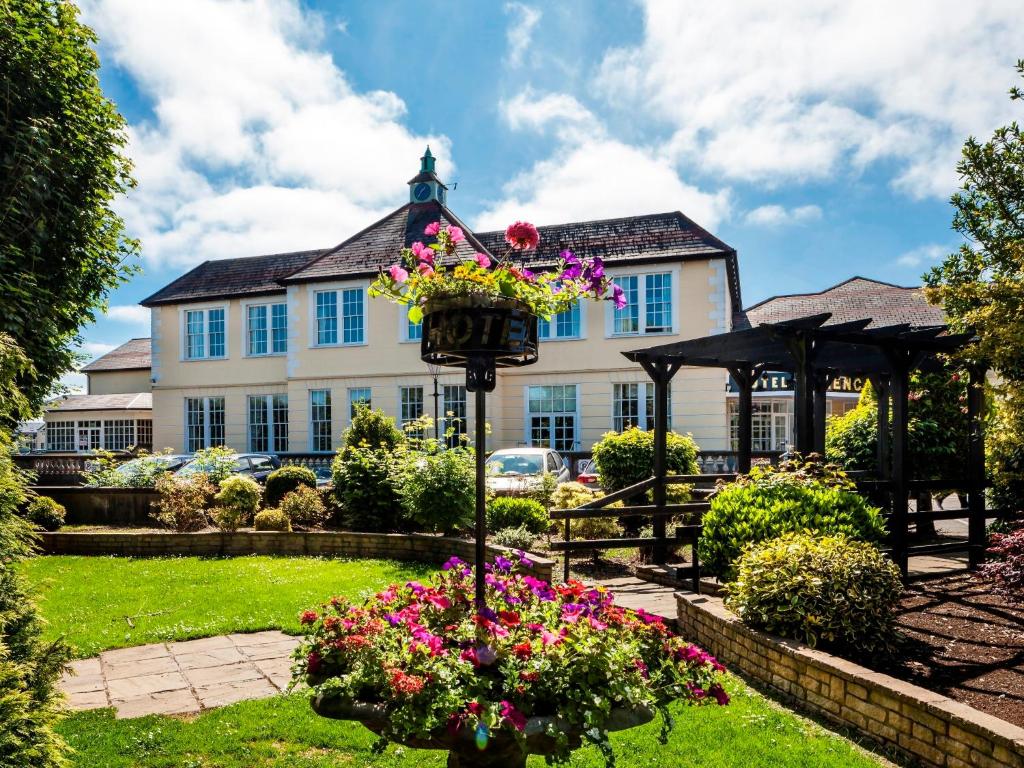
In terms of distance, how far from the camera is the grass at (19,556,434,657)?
7.22 meters

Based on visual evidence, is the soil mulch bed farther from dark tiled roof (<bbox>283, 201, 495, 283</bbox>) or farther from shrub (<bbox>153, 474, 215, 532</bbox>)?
dark tiled roof (<bbox>283, 201, 495, 283</bbox>)

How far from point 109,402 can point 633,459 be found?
112 feet

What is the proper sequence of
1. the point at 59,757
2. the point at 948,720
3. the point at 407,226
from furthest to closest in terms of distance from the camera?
the point at 407,226
the point at 948,720
the point at 59,757

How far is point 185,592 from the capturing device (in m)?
8.95

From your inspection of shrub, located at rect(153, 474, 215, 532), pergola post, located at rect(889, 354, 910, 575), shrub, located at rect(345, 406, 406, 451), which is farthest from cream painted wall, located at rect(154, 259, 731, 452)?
pergola post, located at rect(889, 354, 910, 575)

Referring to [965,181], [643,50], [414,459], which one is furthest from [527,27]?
[414,459]

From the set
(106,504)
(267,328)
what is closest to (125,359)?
(267,328)

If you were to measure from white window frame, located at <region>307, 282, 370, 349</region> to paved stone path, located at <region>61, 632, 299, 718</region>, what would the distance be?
18094 millimetres

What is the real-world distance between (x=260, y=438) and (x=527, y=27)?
21875 mm

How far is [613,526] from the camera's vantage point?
10.5 metres

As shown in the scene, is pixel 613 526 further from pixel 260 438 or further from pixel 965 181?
pixel 260 438

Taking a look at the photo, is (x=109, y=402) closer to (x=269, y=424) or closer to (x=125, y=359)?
(x=125, y=359)

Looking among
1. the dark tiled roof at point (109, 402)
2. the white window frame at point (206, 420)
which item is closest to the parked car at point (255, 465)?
the white window frame at point (206, 420)

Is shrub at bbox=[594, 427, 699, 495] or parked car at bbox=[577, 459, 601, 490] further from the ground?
shrub at bbox=[594, 427, 699, 495]
